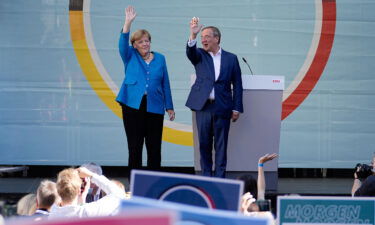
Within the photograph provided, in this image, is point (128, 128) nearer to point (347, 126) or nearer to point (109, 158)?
point (109, 158)

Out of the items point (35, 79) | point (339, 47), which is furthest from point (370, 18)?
point (35, 79)

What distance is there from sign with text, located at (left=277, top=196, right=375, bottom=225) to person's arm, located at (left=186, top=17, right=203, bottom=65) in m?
2.62

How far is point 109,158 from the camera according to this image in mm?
7820

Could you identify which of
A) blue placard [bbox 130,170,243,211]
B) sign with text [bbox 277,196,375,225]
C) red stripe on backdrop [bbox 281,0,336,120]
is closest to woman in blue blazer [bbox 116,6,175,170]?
red stripe on backdrop [bbox 281,0,336,120]

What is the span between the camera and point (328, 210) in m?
3.44

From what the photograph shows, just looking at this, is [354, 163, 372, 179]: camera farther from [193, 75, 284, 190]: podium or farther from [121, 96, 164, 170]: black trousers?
[121, 96, 164, 170]: black trousers

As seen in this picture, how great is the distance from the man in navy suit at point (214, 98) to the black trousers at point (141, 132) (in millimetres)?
327

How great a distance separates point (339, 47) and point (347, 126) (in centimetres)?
79

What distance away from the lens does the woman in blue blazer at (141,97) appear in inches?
235

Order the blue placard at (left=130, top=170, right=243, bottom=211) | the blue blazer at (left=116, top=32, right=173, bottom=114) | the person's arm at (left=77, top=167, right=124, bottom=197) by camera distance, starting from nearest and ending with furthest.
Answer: the blue placard at (left=130, top=170, right=243, bottom=211) < the person's arm at (left=77, top=167, right=124, bottom=197) < the blue blazer at (left=116, top=32, right=173, bottom=114)

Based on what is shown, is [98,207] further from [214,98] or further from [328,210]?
[214,98]

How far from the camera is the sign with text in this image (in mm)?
3369

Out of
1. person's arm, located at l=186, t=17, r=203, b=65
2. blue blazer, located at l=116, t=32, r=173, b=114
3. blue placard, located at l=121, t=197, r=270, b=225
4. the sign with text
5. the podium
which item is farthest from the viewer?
the podium

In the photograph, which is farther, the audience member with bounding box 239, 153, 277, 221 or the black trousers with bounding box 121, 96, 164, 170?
the black trousers with bounding box 121, 96, 164, 170
